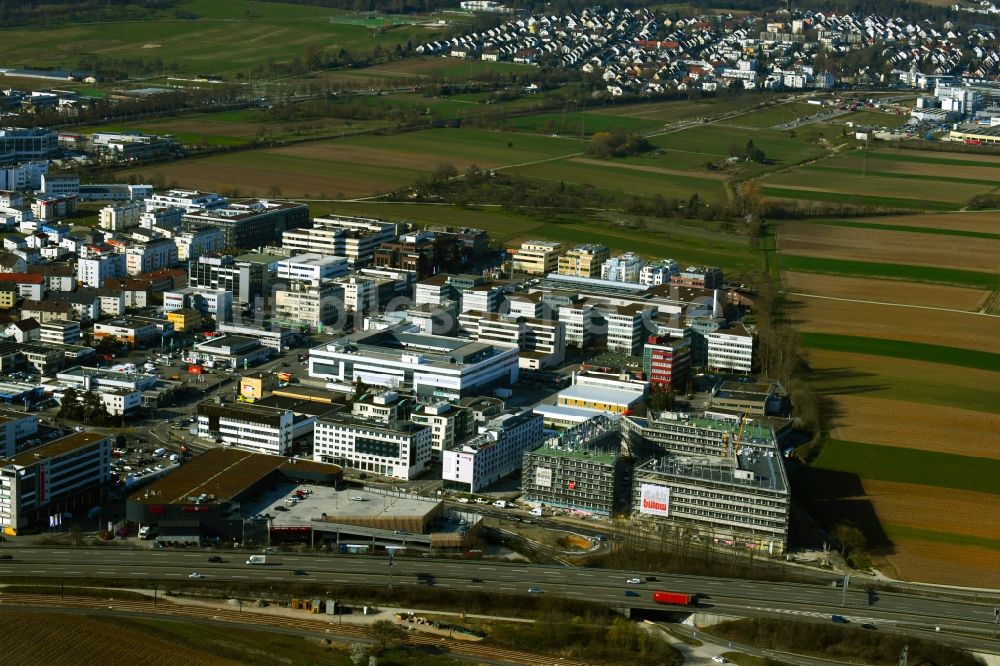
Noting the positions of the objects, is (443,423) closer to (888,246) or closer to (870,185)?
(888,246)

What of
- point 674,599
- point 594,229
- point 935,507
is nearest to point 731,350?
point 935,507

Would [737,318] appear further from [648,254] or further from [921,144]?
[921,144]

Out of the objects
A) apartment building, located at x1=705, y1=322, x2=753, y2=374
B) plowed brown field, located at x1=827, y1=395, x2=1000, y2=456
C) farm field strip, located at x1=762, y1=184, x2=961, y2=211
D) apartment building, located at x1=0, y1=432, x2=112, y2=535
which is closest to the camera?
apartment building, located at x1=0, y1=432, x2=112, y2=535

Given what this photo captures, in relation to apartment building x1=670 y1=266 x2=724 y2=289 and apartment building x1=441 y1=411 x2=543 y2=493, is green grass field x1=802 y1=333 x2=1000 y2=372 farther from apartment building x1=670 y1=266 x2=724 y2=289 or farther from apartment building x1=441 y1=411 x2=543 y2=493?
apartment building x1=441 y1=411 x2=543 y2=493

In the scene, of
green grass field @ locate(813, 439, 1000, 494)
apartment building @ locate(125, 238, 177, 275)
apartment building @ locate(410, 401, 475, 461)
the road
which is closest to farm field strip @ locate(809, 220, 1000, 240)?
apartment building @ locate(125, 238, 177, 275)

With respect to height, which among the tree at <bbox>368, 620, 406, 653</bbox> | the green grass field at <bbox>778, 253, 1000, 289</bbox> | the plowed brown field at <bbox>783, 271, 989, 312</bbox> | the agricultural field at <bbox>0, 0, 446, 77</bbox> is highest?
the agricultural field at <bbox>0, 0, 446, 77</bbox>

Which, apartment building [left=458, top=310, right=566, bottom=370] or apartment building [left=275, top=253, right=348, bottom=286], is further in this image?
apartment building [left=275, top=253, right=348, bottom=286]

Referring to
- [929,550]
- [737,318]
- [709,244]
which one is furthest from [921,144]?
[929,550]
